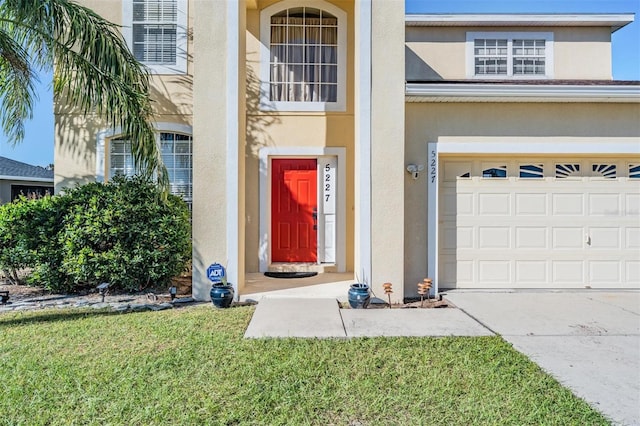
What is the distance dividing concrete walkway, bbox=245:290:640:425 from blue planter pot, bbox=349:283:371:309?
0.54 feet

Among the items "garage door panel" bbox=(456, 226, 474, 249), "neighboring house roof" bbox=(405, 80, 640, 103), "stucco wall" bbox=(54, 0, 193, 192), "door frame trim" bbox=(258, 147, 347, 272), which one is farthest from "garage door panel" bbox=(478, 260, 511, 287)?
"stucco wall" bbox=(54, 0, 193, 192)

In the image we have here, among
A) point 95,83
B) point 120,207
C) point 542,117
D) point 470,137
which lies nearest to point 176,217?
point 120,207

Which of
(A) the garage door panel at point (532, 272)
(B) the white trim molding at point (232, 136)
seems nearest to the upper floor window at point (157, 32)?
(B) the white trim molding at point (232, 136)

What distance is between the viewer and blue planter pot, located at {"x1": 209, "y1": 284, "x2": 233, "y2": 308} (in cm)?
624

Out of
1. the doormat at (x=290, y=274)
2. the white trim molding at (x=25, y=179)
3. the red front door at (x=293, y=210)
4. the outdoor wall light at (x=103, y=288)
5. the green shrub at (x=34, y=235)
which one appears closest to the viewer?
the outdoor wall light at (x=103, y=288)

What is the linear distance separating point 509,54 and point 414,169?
592cm

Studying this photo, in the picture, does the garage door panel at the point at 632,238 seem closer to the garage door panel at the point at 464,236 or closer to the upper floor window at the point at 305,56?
the garage door panel at the point at 464,236

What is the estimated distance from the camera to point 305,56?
898cm

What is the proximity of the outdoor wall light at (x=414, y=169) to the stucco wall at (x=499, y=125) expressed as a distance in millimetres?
95

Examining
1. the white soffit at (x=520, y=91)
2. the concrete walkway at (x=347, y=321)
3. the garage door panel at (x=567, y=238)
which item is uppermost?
the white soffit at (x=520, y=91)

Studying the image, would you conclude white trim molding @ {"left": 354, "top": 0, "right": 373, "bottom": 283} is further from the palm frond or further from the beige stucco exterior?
the palm frond

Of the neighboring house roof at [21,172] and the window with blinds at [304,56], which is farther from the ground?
the window with blinds at [304,56]

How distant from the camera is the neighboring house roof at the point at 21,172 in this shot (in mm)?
18078

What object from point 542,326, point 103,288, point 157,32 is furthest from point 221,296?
point 157,32
